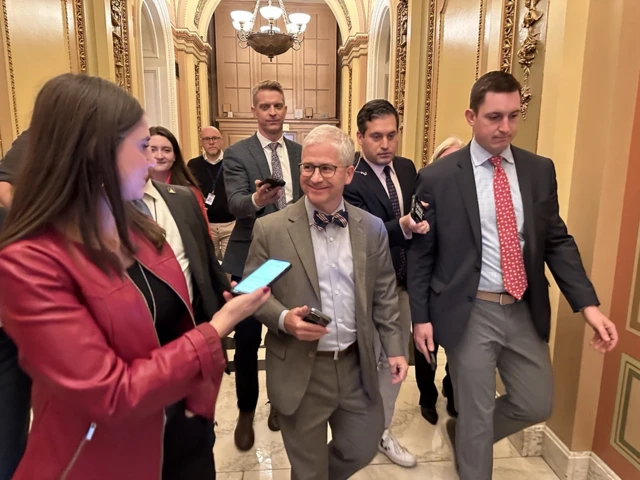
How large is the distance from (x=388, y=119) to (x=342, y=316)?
102 centimetres

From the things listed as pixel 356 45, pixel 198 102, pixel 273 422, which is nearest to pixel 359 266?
pixel 273 422

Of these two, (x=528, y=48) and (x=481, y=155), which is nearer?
(x=481, y=155)

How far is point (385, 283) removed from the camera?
5.49 feet

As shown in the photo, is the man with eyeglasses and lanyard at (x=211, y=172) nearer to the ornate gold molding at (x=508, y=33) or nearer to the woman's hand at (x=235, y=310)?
the ornate gold molding at (x=508, y=33)

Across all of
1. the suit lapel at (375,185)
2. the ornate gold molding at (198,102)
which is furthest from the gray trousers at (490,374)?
the ornate gold molding at (198,102)

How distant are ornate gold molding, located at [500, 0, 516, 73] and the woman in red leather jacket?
226 cm

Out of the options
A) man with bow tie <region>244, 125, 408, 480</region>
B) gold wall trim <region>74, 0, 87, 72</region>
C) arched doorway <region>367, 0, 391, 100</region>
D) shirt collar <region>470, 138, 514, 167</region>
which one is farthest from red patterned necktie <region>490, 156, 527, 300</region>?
arched doorway <region>367, 0, 391, 100</region>

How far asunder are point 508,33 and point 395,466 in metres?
2.42

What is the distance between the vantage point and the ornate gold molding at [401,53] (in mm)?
4863

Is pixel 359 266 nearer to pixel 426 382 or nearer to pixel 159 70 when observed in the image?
pixel 426 382

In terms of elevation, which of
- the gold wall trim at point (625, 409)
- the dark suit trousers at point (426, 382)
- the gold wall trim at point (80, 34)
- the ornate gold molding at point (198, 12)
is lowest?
the dark suit trousers at point (426, 382)

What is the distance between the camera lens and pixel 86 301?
2.93ft

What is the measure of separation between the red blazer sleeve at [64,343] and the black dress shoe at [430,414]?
2.18m

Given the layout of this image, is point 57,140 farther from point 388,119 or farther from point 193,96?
point 193,96
